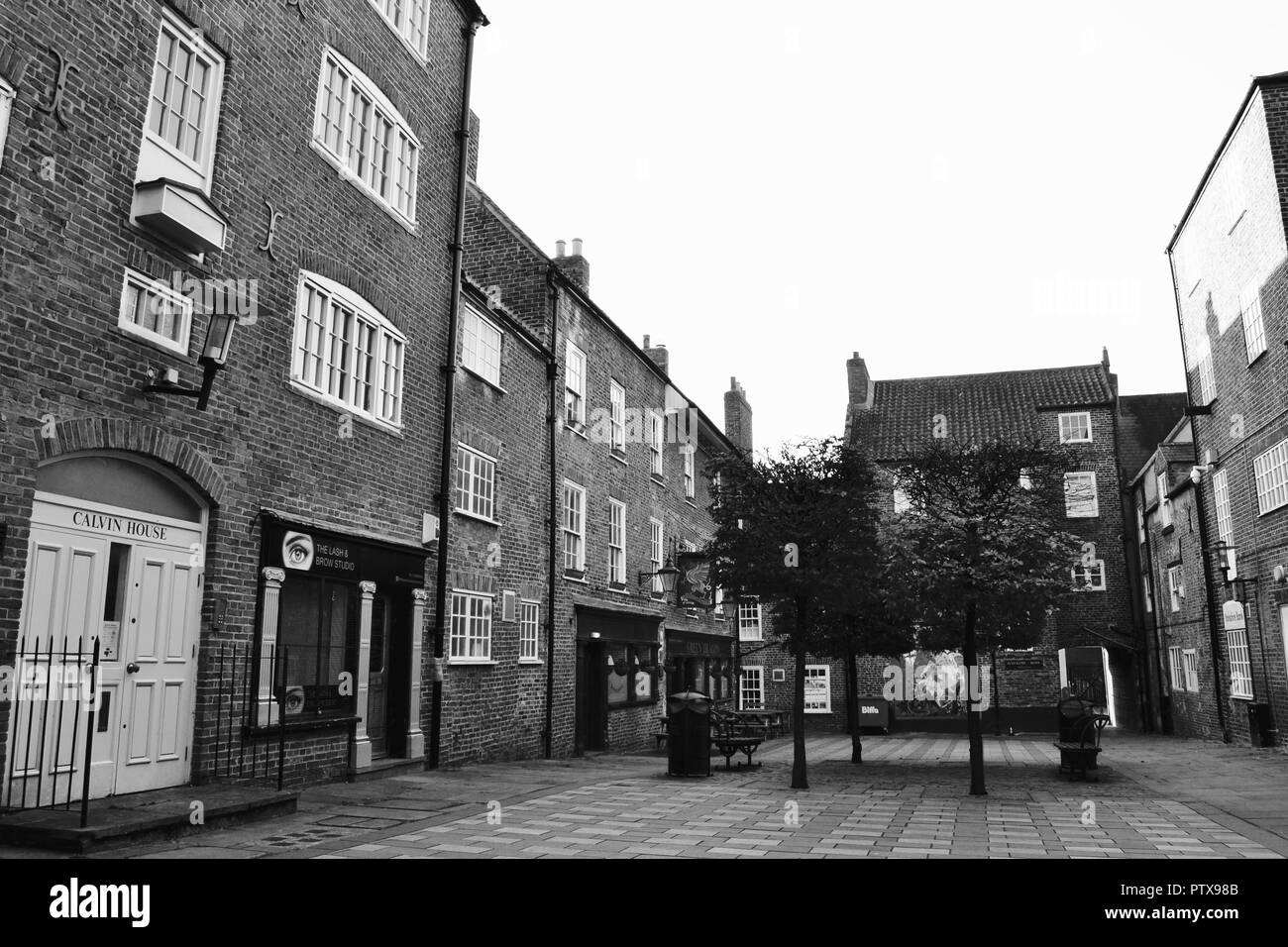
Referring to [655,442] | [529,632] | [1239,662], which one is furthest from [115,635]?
[1239,662]

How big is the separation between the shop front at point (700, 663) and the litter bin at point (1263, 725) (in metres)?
12.6

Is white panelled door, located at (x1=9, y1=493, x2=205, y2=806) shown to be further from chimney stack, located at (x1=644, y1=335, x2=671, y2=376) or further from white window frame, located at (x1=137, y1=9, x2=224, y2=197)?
chimney stack, located at (x1=644, y1=335, x2=671, y2=376)

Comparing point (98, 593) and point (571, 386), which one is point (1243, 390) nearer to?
point (571, 386)

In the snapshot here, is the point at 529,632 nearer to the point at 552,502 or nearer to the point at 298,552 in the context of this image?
the point at 552,502

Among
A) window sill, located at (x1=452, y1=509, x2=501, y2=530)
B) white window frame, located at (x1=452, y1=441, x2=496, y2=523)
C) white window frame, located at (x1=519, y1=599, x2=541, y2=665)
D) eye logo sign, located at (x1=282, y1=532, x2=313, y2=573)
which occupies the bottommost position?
white window frame, located at (x1=519, y1=599, x2=541, y2=665)

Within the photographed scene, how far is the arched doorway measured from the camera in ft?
25.1

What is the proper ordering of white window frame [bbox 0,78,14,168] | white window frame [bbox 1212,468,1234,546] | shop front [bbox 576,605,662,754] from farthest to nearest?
1. white window frame [bbox 1212,468,1234,546]
2. shop front [bbox 576,605,662,754]
3. white window frame [bbox 0,78,14,168]

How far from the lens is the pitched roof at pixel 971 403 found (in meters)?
35.0

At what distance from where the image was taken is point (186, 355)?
9.17 metres

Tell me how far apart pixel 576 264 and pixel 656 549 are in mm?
7778

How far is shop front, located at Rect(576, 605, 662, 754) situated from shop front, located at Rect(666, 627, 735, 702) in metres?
1.37

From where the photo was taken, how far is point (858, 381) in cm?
3834

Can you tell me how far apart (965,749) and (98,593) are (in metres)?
21.6

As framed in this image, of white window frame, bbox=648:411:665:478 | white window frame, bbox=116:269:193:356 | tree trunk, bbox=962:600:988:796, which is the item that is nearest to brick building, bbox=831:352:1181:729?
white window frame, bbox=648:411:665:478
